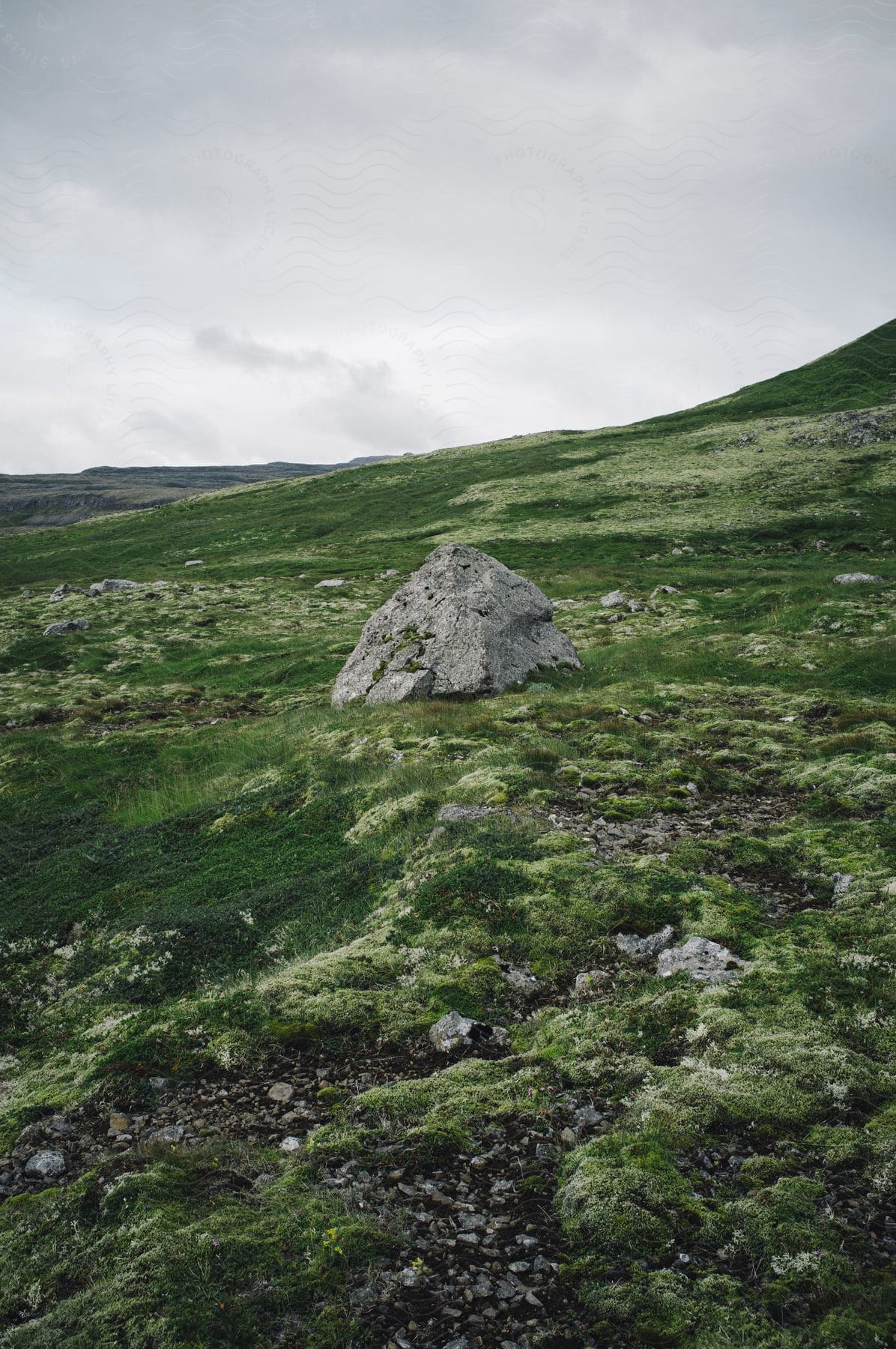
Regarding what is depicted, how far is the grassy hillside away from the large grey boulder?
181 cm

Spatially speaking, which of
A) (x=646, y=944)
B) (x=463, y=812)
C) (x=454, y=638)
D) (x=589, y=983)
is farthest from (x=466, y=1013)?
(x=454, y=638)

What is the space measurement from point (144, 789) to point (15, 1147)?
16.5 m

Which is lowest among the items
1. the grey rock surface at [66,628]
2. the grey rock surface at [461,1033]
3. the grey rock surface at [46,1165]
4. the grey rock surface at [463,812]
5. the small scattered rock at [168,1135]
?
the grey rock surface at [461,1033]

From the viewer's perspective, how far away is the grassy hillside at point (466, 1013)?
206 inches

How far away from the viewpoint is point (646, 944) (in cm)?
971

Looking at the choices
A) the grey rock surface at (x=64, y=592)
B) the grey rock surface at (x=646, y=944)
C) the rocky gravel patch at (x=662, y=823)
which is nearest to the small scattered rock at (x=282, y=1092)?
the grey rock surface at (x=646, y=944)

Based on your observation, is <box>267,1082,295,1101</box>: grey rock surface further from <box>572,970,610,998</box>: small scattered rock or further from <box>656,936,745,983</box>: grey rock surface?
<box>656,936,745,983</box>: grey rock surface

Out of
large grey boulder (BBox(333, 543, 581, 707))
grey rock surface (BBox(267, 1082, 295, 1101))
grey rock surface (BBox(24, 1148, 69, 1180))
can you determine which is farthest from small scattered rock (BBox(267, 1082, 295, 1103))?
large grey boulder (BBox(333, 543, 581, 707))

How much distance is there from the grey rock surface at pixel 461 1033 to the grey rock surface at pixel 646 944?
2222 millimetres

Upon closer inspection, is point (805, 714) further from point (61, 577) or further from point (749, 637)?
point (61, 577)

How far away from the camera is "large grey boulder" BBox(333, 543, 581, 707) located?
26.4 meters

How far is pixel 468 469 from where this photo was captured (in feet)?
470

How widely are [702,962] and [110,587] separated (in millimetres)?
74514

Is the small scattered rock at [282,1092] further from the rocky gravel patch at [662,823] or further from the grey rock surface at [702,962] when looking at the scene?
the rocky gravel patch at [662,823]
